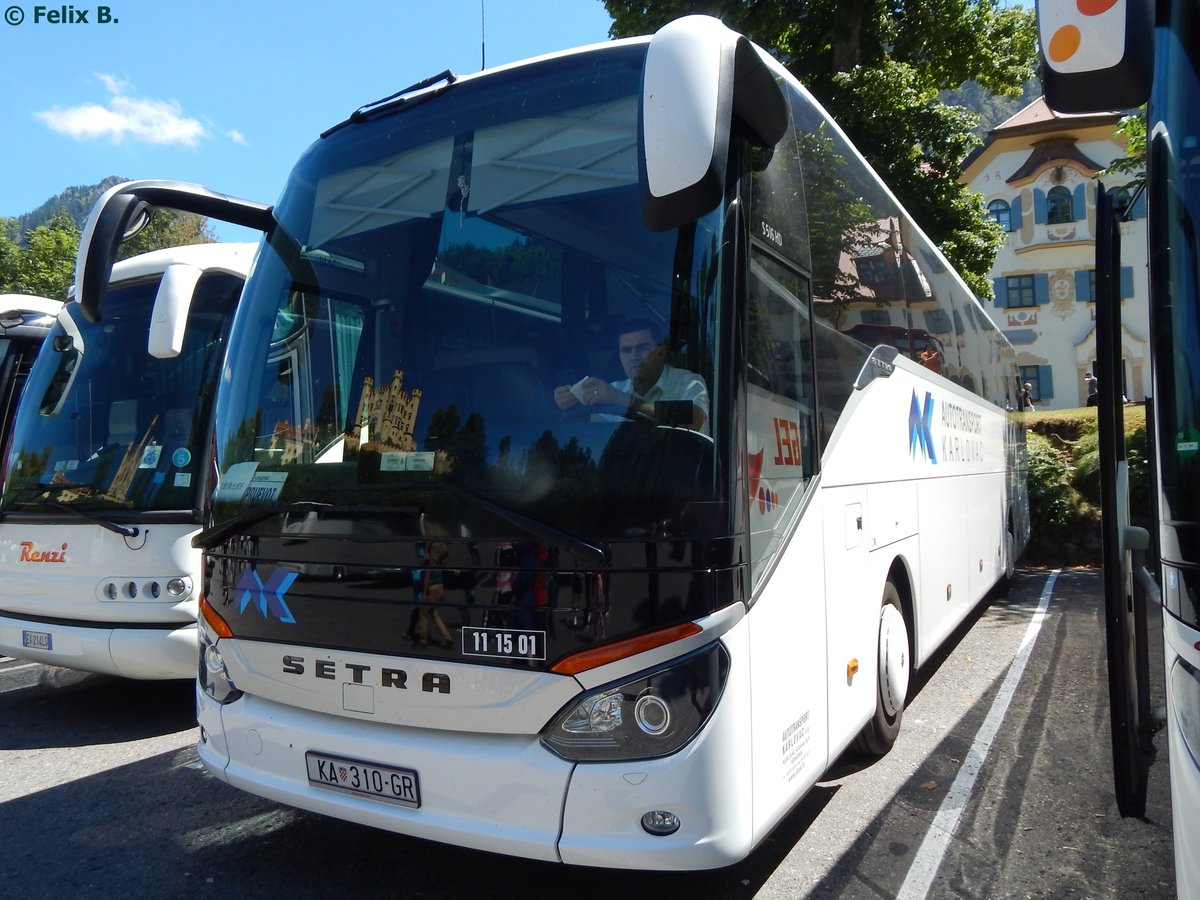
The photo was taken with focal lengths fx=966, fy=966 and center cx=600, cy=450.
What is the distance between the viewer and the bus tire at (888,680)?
481 centimetres

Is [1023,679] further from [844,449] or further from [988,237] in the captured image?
[988,237]

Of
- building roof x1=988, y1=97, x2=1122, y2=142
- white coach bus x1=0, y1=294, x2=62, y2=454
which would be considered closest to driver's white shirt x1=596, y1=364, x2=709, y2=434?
white coach bus x1=0, y1=294, x2=62, y2=454

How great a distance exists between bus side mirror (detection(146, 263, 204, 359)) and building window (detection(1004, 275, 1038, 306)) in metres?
42.1

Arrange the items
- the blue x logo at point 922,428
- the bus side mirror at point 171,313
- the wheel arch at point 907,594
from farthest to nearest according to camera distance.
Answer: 1. the blue x logo at point 922,428
2. the wheel arch at point 907,594
3. the bus side mirror at point 171,313

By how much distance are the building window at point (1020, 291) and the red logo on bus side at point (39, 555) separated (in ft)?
138

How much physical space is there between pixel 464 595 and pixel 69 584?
406cm

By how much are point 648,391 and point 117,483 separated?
14.5 feet

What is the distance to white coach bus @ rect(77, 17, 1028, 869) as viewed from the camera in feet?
9.50

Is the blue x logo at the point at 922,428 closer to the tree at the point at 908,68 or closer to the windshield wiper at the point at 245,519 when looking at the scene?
the windshield wiper at the point at 245,519

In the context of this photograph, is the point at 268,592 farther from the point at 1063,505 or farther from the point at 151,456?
the point at 1063,505

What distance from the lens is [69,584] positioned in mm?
5945

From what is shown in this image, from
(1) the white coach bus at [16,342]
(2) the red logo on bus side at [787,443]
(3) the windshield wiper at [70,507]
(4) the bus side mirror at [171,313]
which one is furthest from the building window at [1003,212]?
(2) the red logo on bus side at [787,443]

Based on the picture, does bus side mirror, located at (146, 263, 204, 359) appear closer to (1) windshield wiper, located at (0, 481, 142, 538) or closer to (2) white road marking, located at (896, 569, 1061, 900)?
(1) windshield wiper, located at (0, 481, 142, 538)

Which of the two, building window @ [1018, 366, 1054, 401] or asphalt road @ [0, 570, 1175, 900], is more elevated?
building window @ [1018, 366, 1054, 401]
